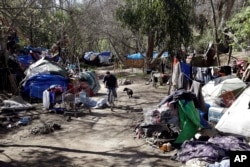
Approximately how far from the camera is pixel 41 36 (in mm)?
31688

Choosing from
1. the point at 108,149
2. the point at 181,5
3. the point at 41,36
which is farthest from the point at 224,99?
the point at 41,36

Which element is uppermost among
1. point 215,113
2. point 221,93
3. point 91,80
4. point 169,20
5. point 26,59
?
point 169,20

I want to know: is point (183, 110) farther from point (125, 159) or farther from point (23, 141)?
point (23, 141)

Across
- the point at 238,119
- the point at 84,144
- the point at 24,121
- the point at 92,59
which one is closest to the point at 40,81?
the point at 24,121

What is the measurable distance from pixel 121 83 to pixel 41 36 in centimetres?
1213

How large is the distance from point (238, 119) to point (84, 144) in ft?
13.1

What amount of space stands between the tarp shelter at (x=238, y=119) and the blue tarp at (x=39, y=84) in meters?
8.39

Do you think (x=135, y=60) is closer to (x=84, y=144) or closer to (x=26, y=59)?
(x=26, y=59)

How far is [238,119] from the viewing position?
9367mm

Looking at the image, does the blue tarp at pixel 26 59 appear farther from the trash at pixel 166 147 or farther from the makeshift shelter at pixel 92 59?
the makeshift shelter at pixel 92 59

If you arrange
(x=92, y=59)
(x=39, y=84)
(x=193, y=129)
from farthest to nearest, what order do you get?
1. (x=92, y=59)
2. (x=39, y=84)
3. (x=193, y=129)

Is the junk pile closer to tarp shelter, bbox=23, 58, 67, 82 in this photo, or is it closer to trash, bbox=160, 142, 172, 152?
trash, bbox=160, 142, 172, 152

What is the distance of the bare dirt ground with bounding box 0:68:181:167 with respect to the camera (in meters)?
8.29

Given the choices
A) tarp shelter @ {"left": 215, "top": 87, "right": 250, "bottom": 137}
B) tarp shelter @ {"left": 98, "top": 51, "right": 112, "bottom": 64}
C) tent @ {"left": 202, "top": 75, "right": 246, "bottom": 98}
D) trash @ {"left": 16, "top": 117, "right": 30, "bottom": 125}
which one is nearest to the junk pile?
tarp shelter @ {"left": 215, "top": 87, "right": 250, "bottom": 137}
